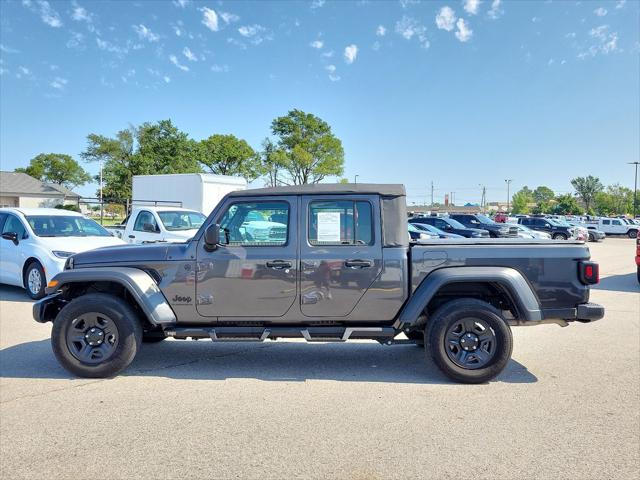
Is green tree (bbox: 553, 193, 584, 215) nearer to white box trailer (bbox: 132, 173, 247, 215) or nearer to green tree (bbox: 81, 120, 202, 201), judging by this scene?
green tree (bbox: 81, 120, 202, 201)

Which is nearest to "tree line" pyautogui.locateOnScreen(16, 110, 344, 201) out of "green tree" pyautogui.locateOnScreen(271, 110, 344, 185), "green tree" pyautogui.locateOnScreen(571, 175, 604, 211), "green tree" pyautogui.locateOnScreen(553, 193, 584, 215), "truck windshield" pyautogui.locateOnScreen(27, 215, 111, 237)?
"green tree" pyautogui.locateOnScreen(271, 110, 344, 185)

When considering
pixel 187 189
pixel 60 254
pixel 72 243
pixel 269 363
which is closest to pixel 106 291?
pixel 269 363

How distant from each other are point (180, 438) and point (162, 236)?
8.44m

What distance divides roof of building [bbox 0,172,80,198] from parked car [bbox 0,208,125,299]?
4120cm

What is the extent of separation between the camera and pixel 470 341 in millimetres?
4426

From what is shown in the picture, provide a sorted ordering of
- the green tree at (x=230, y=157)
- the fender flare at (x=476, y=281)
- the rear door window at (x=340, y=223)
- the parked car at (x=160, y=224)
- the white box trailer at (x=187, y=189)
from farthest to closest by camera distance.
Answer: the green tree at (x=230, y=157), the white box trailer at (x=187, y=189), the parked car at (x=160, y=224), the rear door window at (x=340, y=223), the fender flare at (x=476, y=281)

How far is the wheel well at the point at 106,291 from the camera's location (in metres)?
4.71

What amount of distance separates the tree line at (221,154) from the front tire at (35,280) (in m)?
34.4

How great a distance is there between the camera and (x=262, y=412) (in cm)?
375

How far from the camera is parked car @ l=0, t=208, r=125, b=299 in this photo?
8461 mm

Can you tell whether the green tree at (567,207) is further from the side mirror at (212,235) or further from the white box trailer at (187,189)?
the side mirror at (212,235)

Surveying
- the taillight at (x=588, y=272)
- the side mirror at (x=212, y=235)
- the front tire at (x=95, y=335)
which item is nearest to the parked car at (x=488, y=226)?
the taillight at (x=588, y=272)

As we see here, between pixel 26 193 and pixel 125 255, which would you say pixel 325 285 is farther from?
pixel 26 193

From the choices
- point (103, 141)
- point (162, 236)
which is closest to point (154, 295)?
point (162, 236)
